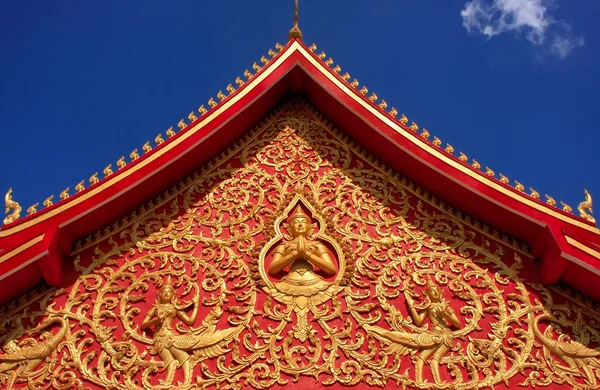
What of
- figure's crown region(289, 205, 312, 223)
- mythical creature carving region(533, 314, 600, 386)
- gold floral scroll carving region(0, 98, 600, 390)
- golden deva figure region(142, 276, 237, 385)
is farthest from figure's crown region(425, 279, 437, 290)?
golden deva figure region(142, 276, 237, 385)

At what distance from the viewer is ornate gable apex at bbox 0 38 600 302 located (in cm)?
594

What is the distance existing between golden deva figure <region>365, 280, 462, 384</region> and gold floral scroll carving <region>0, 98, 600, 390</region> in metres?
0.01

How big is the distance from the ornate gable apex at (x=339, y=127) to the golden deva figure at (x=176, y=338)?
1.06m

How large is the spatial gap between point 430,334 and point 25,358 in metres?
3.49

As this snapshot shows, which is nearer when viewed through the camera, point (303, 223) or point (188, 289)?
point (188, 289)

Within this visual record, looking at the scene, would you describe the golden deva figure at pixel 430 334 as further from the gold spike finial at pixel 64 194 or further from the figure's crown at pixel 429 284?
the gold spike finial at pixel 64 194

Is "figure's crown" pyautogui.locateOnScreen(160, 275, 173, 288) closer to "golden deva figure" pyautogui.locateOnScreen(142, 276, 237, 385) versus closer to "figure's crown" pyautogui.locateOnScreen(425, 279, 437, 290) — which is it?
"golden deva figure" pyautogui.locateOnScreen(142, 276, 237, 385)

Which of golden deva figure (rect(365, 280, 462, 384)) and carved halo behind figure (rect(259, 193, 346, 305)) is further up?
carved halo behind figure (rect(259, 193, 346, 305))

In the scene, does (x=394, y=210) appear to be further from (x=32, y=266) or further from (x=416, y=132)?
(x=32, y=266)

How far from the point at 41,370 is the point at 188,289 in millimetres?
1418

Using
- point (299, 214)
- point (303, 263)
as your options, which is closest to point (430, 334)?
point (303, 263)

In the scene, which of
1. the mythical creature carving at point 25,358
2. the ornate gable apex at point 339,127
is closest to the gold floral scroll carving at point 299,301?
the mythical creature carving at point 25,358

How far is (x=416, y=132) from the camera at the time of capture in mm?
7035

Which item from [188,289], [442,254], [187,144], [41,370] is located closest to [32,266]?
[41,370]
